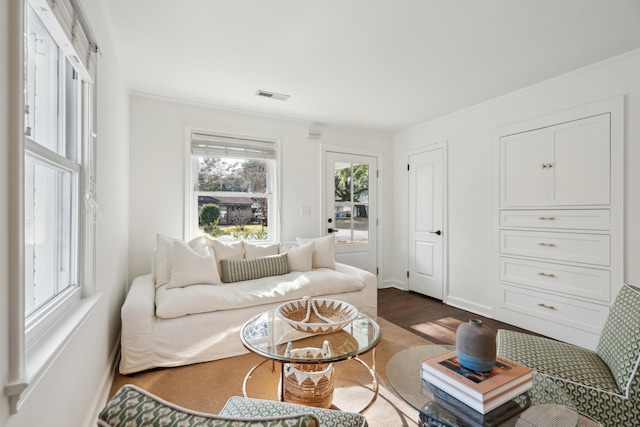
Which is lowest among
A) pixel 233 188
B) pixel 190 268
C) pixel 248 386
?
pixel 248 386

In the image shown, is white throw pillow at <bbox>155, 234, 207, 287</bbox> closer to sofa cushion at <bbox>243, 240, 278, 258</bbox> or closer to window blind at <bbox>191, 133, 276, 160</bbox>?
sofa cushion at <bbox>243, 240, 278, 258</bbox>

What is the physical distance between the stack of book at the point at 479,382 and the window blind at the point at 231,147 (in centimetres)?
310

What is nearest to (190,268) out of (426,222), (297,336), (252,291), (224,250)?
(224,250)

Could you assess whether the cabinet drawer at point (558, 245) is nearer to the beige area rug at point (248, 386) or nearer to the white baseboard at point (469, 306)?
the white baseboard at point (469, 306)

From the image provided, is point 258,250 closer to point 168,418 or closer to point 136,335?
point 136,335

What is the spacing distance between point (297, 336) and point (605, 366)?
1598 millimetres

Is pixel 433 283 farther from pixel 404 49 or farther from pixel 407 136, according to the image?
pixel 404 49

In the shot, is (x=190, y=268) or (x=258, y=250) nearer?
(x=190, y=268)

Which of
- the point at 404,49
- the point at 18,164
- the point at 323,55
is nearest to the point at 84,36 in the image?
the point at 18,164

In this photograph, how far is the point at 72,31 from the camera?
1.32 m

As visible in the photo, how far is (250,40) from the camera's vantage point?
2.25 metres

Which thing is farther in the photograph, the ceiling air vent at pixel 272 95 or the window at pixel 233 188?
the window at pixel 233 188

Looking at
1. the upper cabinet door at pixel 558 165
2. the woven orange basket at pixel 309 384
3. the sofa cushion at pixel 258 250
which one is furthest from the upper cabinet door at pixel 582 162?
the sofa cushion at pixel 258 250

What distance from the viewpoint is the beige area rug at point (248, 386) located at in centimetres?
182
